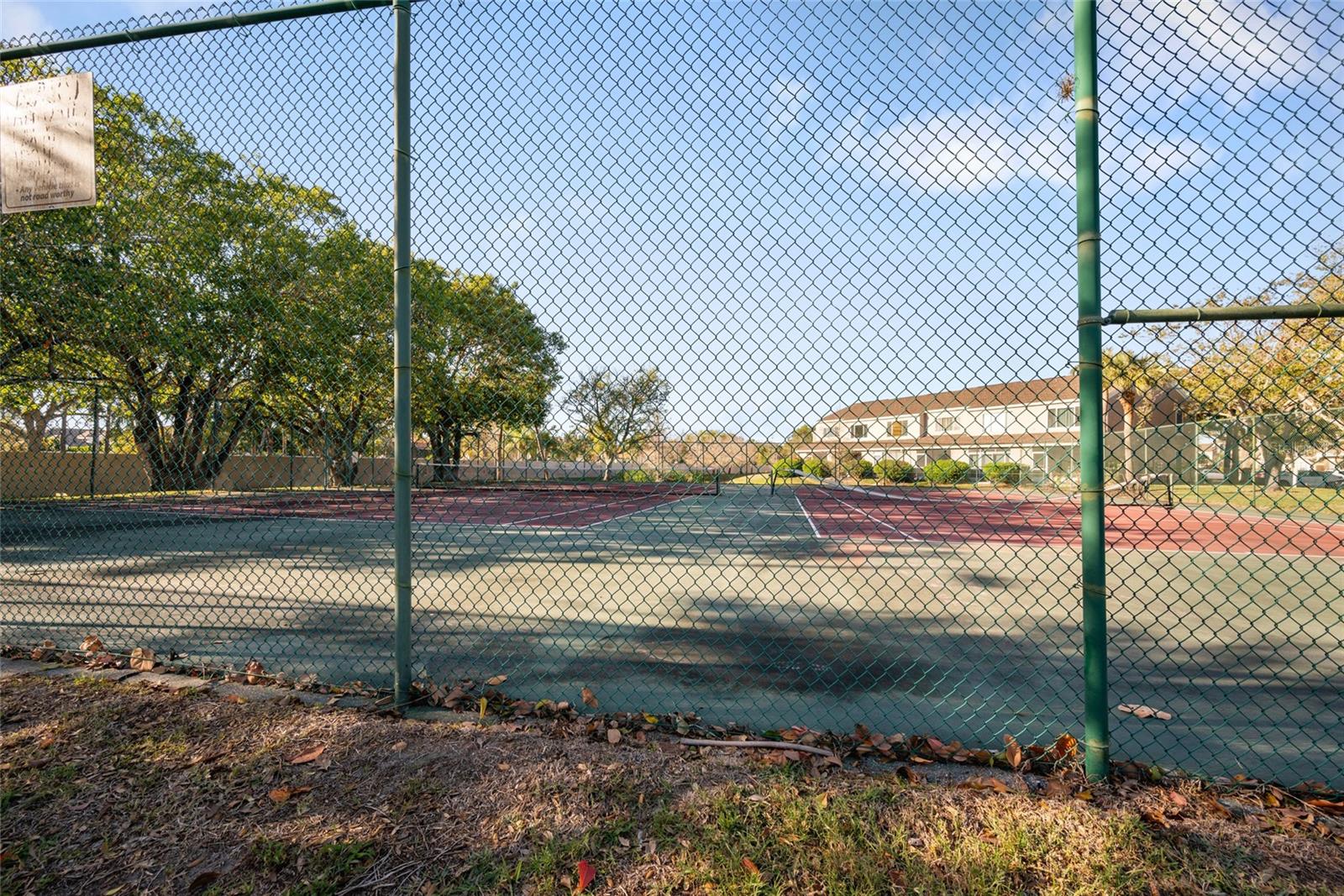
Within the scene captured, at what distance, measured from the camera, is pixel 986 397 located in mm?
3031

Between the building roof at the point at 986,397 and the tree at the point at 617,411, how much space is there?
89cm

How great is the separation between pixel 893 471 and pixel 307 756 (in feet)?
9.67

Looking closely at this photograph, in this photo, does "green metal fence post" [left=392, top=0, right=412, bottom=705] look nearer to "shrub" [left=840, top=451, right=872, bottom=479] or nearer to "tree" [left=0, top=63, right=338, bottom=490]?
"shrub" [left=840, top=451, right=872, bottom=479]

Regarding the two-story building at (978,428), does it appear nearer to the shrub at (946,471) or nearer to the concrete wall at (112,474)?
the shrub at (946,471)

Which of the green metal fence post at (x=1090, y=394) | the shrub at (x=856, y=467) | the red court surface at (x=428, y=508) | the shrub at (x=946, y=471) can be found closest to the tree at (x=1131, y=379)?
the green metal fence post at (x=1090, y=394)

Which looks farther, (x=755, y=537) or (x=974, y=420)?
(x=755, y=537)

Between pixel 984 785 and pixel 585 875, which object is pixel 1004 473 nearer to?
pixel 984 785

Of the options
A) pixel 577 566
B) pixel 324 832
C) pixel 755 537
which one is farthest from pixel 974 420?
pixel 755 537

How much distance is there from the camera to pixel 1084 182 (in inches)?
88.6

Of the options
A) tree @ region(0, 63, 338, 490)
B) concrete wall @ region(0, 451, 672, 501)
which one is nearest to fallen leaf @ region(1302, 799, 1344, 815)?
tree @ region(0, 63, 338, 490)

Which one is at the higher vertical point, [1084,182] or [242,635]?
[1084,182]

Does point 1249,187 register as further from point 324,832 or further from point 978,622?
point 324,832

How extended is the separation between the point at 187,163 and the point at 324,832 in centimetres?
1751

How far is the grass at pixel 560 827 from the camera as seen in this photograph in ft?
5.67
